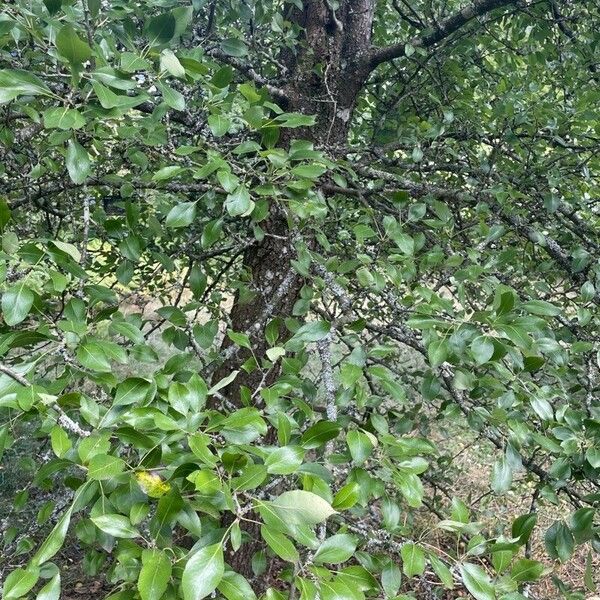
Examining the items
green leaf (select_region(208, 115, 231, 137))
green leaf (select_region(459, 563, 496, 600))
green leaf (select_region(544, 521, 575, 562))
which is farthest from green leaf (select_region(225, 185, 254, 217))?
green leaf (select_region(544, 521, 575, 562))

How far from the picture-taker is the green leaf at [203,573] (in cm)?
62

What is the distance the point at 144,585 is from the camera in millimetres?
653

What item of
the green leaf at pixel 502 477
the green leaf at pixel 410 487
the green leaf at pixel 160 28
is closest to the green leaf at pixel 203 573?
the green leaf at pixel 410 487

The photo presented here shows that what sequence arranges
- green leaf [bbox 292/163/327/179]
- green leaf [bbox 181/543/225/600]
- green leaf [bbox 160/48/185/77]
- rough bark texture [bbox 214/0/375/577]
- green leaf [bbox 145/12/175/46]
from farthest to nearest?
1. rough bark texture [bbox 214/0/375/577]
2. green leaf [bbox 292/163/327/179]
3. green leaf [bbox 145/12/175/46]
4. green leaf [bbox 160/48/185/77]
5. green leaf [bbox 181/543/225/600]

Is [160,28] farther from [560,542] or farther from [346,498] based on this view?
[560,542]

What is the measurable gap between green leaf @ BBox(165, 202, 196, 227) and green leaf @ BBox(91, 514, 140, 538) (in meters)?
0.65

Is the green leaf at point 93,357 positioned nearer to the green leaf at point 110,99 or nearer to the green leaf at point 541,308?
the green leaf at point 110,99

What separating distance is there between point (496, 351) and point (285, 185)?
539 millimetres

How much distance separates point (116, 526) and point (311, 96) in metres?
1.78

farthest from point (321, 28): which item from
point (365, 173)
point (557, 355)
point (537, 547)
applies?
point (537, 547)

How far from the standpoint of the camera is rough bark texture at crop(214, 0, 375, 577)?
2.09m

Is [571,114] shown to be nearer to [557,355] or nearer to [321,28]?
[321,28]

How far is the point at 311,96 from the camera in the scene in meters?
2.18

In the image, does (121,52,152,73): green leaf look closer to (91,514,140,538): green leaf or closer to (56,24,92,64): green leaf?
(56,24,92,64): green leaf
